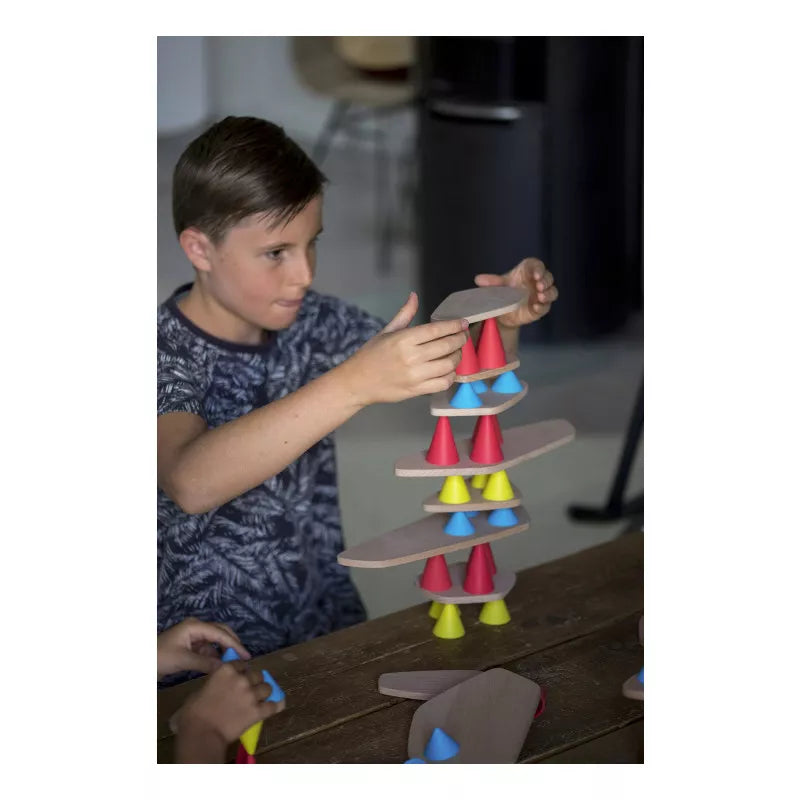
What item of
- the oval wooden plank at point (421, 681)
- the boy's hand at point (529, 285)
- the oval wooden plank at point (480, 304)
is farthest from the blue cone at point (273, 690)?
the boy's hand at point (529, 285)

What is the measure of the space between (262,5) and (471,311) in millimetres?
379

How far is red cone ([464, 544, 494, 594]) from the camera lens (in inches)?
53.9

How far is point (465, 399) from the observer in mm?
1259

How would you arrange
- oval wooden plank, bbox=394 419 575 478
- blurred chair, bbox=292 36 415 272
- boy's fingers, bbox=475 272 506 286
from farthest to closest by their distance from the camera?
1. blurred chair, bbox=292 36 415 272
2. boy's fingers, bbox=475 272 506 286
3. oval wooden plank, bbox=394 419 575 478

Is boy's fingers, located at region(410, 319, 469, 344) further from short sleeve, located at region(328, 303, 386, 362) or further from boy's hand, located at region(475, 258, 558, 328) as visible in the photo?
short sleeve, located at region(328, 303, 386, 362)

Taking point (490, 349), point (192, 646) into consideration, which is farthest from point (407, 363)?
point (192, 646)

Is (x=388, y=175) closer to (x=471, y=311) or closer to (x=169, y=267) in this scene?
(x=169, y=267)

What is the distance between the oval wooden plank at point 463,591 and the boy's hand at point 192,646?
0.24 m

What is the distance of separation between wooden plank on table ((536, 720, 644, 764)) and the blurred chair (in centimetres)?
331

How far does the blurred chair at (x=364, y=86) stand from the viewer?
14.2ft

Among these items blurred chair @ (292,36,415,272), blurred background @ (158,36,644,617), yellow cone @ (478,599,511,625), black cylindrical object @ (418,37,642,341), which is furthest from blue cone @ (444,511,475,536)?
blurred chair @ (292,36,415,272)

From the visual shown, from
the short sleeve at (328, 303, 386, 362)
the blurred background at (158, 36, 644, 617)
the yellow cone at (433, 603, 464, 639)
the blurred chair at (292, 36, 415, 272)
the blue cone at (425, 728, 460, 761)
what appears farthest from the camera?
the blurred chair at (292, 36, 415, 272)
